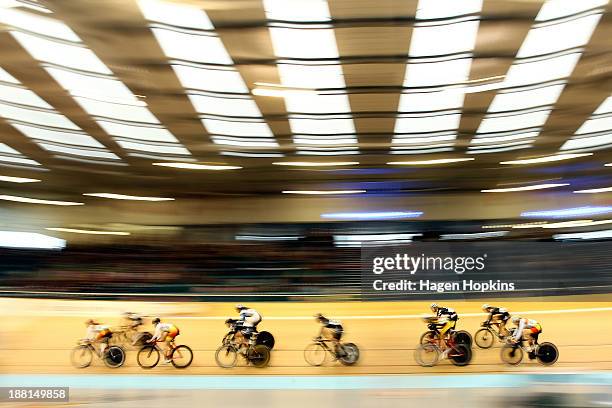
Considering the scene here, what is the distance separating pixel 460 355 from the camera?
184 centimetres

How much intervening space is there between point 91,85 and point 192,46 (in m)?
0.35

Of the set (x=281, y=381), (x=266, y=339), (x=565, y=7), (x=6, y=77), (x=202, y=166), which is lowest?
(x=281, y=381)

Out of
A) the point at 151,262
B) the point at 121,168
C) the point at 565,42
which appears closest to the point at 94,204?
the point at 121,168

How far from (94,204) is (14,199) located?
0.28m

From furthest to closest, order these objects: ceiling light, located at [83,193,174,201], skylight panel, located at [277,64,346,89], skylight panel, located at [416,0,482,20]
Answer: ceiling light, located at [83,193,174,201], skylight panel, located at [277,64,346,89], skylight panel, located at [416,0,482,20]

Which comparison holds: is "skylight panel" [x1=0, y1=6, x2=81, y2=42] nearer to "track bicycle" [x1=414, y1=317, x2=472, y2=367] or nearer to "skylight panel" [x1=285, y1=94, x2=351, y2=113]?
"skylight panel" [x1=285, y1=94, x2=351, y2=113]

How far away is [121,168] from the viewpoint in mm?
1603

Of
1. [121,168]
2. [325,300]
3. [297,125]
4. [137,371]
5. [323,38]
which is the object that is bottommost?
[137,371]

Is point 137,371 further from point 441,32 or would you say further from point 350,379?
point 441,32

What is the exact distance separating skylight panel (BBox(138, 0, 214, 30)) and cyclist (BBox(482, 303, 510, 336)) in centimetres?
113

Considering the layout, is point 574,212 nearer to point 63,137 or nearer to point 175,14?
point 175,14

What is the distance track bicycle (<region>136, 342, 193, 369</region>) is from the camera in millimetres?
1634

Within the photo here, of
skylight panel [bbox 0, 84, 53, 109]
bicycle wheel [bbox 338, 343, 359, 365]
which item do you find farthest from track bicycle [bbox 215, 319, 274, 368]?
skylight panel [bbox 0, 84, 53, 109]

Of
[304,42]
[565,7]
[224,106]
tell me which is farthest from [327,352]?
[565,7]
